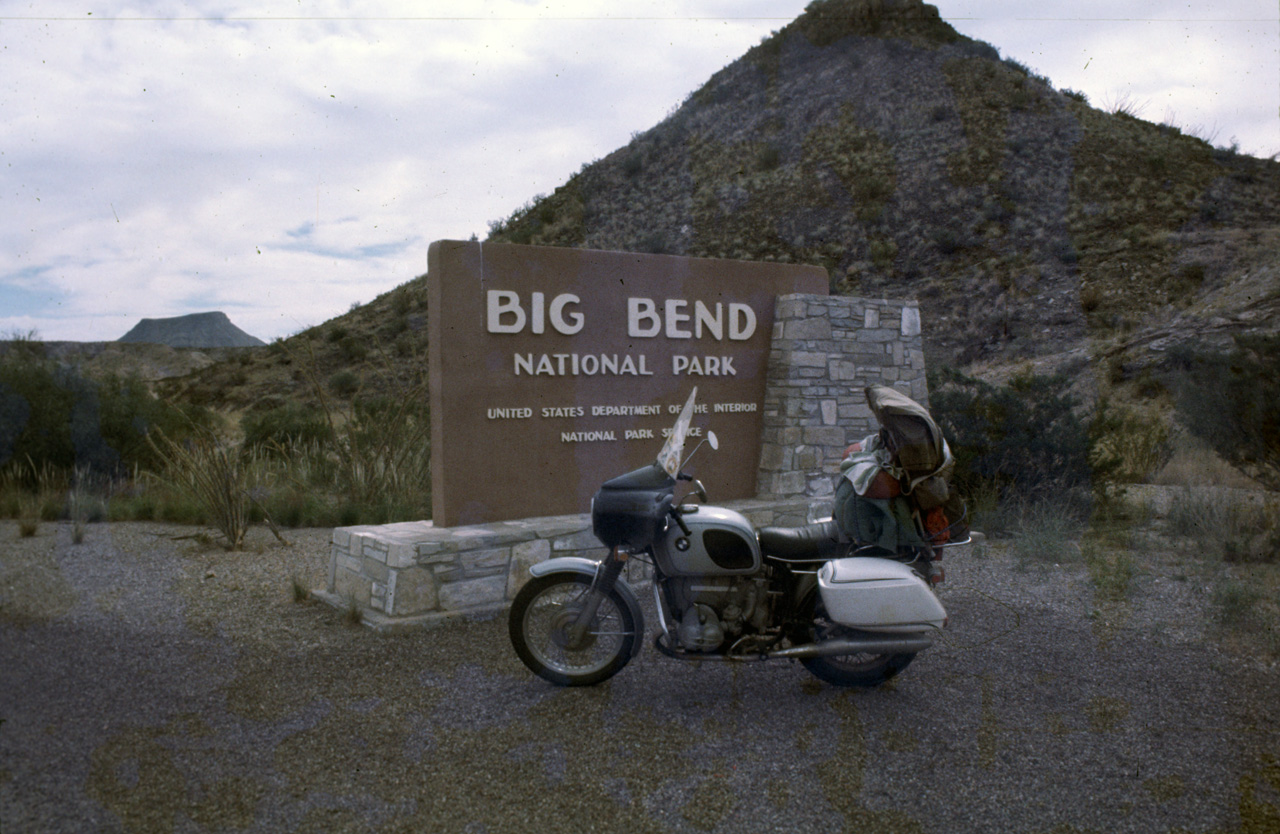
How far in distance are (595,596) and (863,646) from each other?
1289mm

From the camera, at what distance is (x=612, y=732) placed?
393 cm

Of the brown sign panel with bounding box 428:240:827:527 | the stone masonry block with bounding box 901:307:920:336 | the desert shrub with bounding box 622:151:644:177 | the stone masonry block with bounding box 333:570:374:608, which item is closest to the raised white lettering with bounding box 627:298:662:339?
the brown sign panel with bounding box 428:240:827:527

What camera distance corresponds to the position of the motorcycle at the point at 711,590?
416 cm

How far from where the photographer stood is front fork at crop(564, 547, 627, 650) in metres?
4.32

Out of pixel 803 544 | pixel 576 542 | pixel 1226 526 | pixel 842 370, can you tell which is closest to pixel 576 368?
pixel 576 542

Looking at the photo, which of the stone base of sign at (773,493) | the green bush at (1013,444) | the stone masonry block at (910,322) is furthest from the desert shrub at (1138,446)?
the stone base of sign at (773,493)

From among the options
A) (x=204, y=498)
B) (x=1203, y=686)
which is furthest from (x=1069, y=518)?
A: (x=204, y=498)

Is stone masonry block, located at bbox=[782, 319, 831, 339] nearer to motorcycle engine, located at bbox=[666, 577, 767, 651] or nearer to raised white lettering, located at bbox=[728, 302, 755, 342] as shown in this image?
raised white lettering, located at bbox=[728, 302, 755, 342]

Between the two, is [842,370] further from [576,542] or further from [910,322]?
[576,542]

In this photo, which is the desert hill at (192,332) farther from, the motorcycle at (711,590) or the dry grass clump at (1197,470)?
the motorcycle at (711,590)

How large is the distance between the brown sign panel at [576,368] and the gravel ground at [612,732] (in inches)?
45.4

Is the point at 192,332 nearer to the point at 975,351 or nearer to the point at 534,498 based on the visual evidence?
the point at 975,351

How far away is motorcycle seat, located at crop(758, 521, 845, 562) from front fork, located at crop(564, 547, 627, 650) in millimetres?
713

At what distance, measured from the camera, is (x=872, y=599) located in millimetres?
3957
